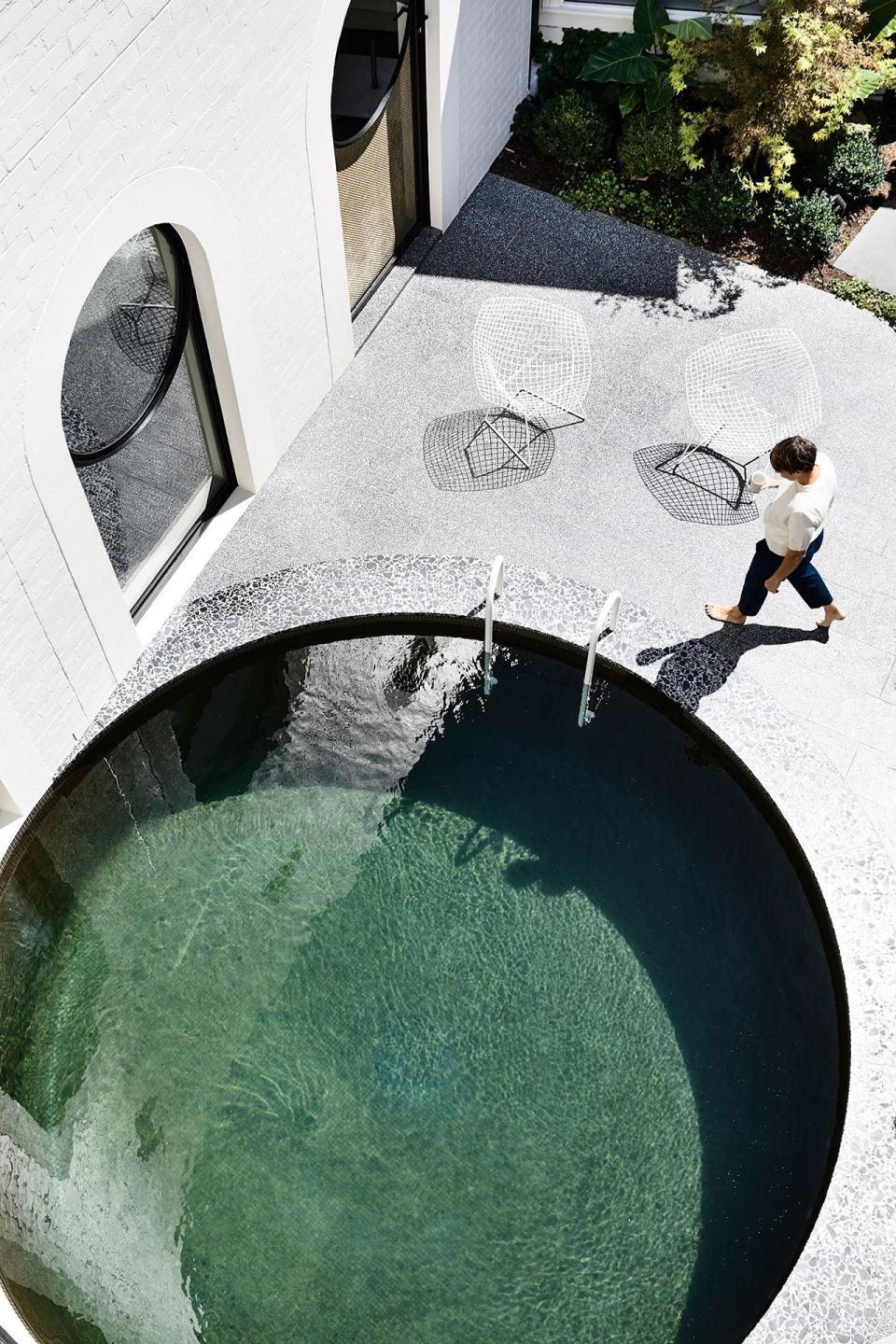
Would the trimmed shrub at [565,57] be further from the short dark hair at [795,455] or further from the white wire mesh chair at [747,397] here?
the short dark hair at [795,455]

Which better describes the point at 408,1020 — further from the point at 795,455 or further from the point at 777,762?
the point at 795,455


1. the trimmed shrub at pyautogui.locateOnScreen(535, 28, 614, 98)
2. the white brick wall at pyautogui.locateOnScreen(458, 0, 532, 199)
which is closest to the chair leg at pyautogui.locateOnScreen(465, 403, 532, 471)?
the white brick wall at pyautogui.locateOnScreen(458, 0, 532, 199)

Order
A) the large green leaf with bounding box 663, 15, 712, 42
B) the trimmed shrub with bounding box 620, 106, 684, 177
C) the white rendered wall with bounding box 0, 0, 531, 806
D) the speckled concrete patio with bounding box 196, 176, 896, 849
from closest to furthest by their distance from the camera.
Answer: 1. the white rendered wall with bounding box 0, 0, 531, 806
2. the speckled concrete patio with bounding box 196, 176, 896, 849
3. the large green leaf with bounding box 663, 15, 712, 42
4. the trimmed shrub with bounding box 620, 106, 684, 177

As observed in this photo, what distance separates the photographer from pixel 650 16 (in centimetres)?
1243

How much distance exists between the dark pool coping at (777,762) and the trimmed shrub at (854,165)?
6101 mm

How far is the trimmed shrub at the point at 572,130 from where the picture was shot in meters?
13.0

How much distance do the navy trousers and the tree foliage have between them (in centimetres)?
496

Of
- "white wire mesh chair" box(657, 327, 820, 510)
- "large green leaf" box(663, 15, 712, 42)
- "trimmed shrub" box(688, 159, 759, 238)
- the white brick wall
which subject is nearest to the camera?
"white wire mesh chair" box(657, 327, 820, 510)

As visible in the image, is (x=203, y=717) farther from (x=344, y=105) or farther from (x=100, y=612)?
(x=344, y=105)

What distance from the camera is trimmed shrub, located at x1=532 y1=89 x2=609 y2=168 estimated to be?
42.7 feet

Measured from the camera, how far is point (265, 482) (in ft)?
35.1

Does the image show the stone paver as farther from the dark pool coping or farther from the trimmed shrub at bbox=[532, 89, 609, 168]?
the dark pool coping

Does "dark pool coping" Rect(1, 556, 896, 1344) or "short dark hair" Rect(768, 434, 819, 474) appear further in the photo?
"short dark hair" Rect(768, 434, 819, 474)

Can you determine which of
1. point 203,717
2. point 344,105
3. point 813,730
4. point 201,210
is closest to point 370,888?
point 203,717
